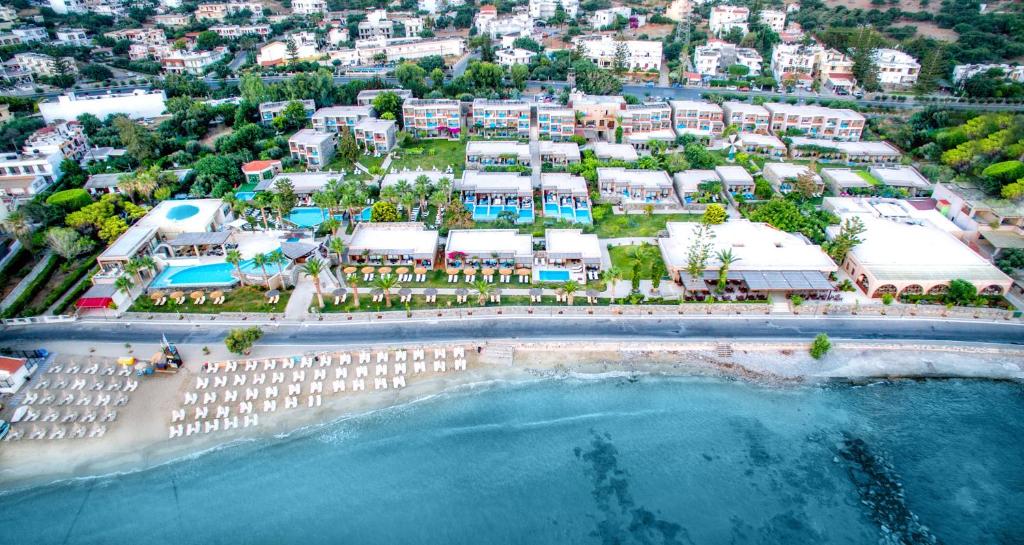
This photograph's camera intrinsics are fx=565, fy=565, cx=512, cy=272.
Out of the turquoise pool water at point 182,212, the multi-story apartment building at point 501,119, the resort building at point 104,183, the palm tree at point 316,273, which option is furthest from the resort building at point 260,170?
the multi-story apartment building at point 501,119

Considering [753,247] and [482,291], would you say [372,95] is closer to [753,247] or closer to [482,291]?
[482,291]

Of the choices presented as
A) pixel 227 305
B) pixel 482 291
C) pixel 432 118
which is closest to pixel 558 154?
pixel 432 118

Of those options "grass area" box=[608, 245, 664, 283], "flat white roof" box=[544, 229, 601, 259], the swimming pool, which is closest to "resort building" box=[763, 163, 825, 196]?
"grass area" box=[608, 245, 664, 283]

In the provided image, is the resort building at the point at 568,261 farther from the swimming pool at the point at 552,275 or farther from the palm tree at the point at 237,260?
the palm tree at the point at 237,260

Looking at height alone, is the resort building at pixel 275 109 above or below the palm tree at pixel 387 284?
above

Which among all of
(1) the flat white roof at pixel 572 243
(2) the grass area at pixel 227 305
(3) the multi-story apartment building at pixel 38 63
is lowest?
(2) the grass area at pixel 227 305

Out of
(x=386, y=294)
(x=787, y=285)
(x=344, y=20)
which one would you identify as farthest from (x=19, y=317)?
(x=344, y=20)
